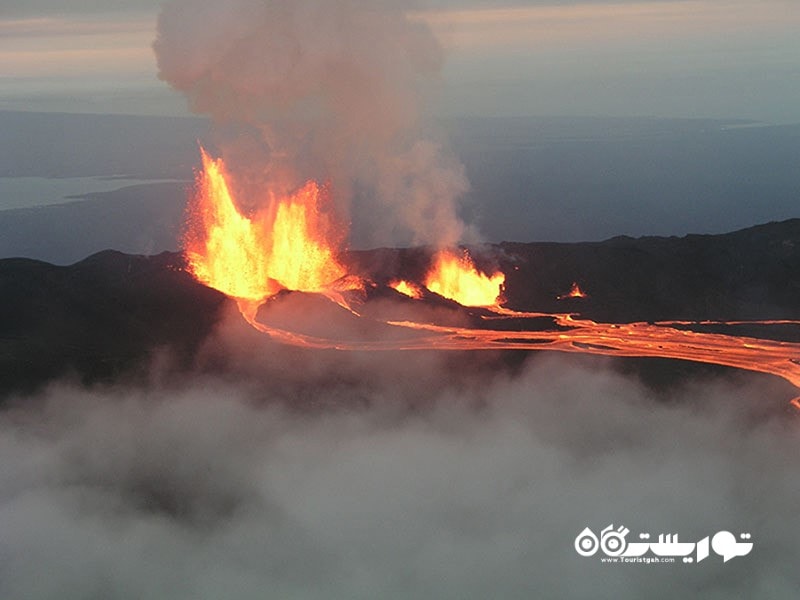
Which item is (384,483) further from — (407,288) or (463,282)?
(463,282)

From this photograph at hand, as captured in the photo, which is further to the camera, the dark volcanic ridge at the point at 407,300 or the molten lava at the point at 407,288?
the molten lava at the point at 407,288

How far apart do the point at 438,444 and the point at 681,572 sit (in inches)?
730

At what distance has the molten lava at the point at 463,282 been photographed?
104 metres

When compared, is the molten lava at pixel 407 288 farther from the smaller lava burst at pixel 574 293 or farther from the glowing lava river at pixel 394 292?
the smaller lava burst at pixel 574 293

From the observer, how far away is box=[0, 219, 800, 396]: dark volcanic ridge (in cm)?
8375

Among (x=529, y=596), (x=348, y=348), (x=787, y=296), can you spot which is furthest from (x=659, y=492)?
(x=787, y=296)

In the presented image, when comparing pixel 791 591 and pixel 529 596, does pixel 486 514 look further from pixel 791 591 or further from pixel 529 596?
pixel 791 591
